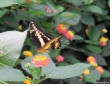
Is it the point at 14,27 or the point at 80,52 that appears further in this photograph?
the point at 80,52

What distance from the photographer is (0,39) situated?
73 cm

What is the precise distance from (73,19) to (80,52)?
0.30m

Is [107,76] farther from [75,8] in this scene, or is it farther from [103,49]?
[75,8]

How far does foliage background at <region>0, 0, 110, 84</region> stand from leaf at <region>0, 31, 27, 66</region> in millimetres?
566

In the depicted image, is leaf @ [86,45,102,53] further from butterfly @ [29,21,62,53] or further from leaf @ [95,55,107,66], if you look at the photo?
butterfly @ [29,21,62,53]

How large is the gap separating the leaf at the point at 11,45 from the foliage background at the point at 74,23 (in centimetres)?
57

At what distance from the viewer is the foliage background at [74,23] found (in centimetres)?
142

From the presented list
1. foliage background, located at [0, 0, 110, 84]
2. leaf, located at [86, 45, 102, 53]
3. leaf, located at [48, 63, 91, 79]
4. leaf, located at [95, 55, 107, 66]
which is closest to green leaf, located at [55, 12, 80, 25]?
foliage background, located at [0, 0, 110, 84]

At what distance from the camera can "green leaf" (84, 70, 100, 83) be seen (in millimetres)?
1541

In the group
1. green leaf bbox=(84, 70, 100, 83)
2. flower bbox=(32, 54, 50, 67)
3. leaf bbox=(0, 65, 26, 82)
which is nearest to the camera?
leaf bbox=(0, 65, 26, 82)

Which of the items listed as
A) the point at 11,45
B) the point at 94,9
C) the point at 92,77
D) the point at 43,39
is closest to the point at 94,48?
the point at 94,9

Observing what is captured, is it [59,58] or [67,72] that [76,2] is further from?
[67,72]

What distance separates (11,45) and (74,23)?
0.96 meters

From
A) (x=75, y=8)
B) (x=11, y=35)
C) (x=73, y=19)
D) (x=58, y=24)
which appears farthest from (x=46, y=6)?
(x=11, y=35)
